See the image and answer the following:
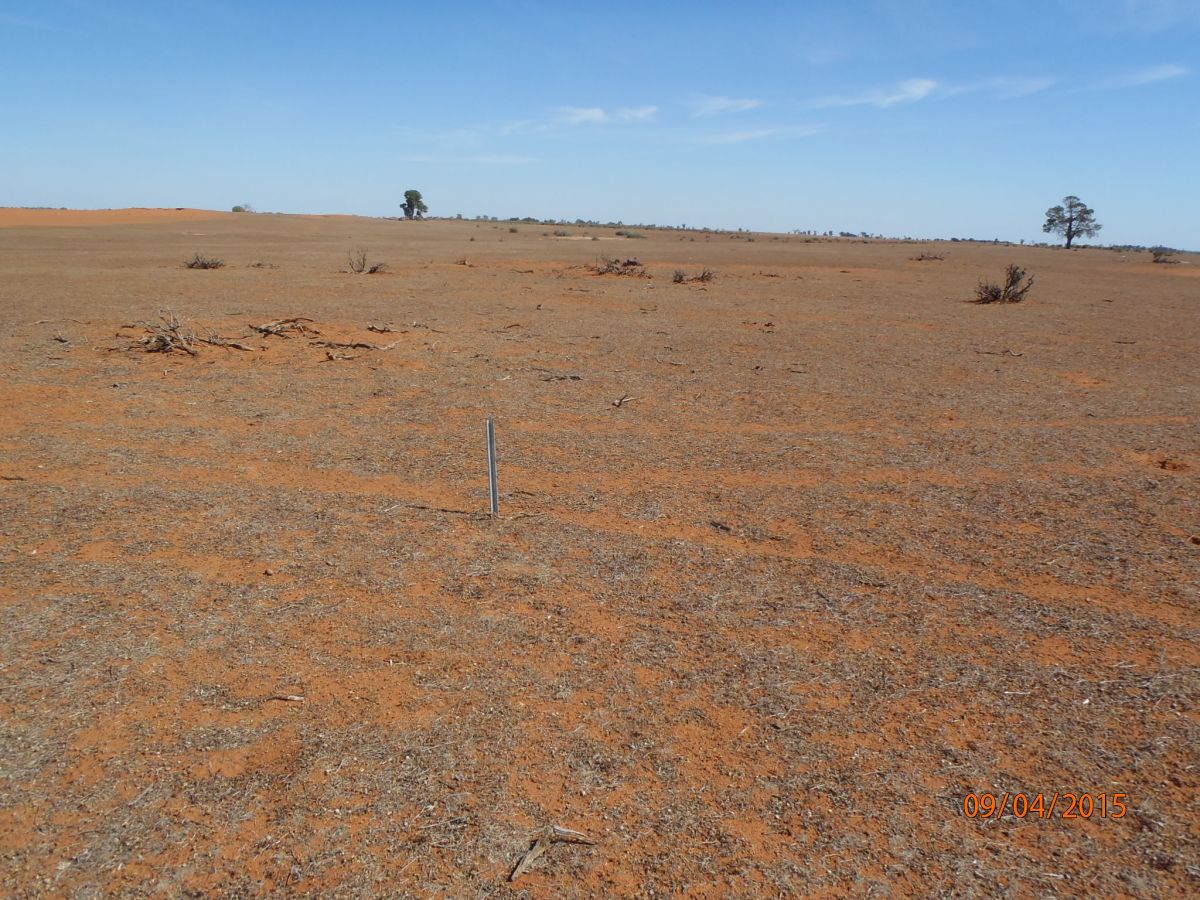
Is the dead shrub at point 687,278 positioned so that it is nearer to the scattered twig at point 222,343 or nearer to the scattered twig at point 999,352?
the scattered twig at point 999,352

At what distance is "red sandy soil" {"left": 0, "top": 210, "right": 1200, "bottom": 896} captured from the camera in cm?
284

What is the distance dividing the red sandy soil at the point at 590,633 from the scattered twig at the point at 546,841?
0.04 meters

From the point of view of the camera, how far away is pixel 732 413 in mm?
8812

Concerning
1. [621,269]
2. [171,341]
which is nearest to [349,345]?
[171,341]

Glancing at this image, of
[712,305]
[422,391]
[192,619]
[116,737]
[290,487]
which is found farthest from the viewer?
[712,305]

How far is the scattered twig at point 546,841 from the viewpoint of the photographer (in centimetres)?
275

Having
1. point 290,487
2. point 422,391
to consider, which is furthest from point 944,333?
point 290,487

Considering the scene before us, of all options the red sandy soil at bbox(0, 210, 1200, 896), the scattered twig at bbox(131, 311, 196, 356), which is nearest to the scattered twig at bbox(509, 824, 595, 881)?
the red sandy soil at bbox(0, 210, 1200, 896)

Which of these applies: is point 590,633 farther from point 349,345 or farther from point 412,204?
point 412,204

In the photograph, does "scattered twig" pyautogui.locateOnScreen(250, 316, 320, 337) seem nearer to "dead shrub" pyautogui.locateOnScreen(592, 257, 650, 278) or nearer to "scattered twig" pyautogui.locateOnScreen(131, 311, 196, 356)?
"scattered twig" pyautogui.locateOnScreen(131, 311, 196, 356)

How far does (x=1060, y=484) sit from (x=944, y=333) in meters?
8.98

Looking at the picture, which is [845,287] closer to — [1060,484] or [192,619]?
[1060,484]
